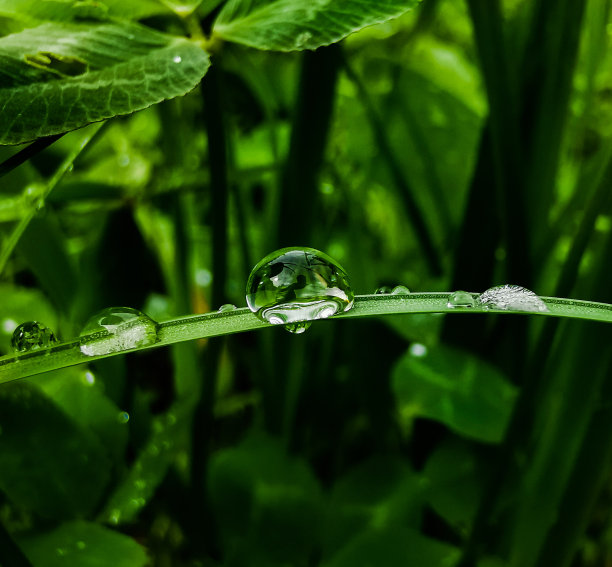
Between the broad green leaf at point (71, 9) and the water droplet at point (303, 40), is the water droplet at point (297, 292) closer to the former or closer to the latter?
the water droplet at point (303, 40)

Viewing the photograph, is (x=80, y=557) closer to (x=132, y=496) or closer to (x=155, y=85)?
(x=132, y=496)

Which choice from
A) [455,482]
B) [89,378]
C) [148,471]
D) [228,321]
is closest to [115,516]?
[148,471]

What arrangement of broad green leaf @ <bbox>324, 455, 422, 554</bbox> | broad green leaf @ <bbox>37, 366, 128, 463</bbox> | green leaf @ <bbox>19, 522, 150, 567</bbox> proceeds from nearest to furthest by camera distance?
green leaf @ <bbox>19, 522, 150, 567</bbox>, broad green leaf @ <bbox>37, 366, 128, 463</bbox>, broad green leaf @ <bbox>324, 455, 422, 554</bbox>

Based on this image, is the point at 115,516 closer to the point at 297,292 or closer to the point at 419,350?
the point at 297,292

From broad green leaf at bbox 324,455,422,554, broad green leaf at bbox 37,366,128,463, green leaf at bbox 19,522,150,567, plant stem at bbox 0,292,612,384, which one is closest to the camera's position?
plant stem at bbox 0,292,612,384

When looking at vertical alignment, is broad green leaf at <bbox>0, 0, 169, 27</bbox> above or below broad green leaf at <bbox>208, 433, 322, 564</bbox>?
above

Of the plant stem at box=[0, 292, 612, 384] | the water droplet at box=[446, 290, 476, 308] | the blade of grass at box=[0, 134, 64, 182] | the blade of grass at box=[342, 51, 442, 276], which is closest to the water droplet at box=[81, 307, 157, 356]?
the plant stem at box=[0, 292, 612, 384]

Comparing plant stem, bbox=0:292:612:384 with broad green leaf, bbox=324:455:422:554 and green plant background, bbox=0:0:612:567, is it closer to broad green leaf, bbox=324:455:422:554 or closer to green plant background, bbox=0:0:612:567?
green plant background, bbox=0:0:612:567
